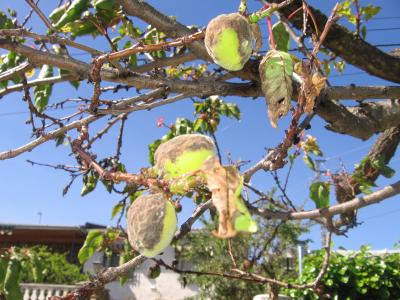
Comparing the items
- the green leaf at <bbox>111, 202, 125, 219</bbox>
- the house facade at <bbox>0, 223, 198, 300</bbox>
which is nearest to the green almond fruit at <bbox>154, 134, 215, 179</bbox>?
the green leaf at <bbox>111, 202, 125, 219</bbox>

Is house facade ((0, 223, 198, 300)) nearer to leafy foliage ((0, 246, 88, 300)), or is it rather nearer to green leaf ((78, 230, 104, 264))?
leafy foliage ((0, 246, 88, 300))

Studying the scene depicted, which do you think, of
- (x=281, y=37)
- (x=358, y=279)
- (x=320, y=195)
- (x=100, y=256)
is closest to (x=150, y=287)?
(x=100, y=256)

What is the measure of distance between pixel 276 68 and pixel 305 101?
0.28ft

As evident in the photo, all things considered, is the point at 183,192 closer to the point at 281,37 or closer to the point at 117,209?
the point at 281,37

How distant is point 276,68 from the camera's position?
786 mm

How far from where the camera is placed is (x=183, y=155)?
0.59 m

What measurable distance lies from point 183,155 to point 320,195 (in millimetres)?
1870

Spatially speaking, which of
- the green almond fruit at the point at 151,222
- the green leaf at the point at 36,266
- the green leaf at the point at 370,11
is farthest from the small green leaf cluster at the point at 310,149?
the green almond fruit at the point at 151,222

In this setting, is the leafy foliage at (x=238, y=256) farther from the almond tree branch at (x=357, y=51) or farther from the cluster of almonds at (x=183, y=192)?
the cluster of almonds at (x=183, y=192)

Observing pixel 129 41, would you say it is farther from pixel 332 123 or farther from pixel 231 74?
pixel 332 123

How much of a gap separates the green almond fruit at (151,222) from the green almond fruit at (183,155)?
0.05m

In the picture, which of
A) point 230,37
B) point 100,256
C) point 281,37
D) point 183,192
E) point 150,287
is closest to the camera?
point 183,192

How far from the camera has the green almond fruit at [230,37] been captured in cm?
78

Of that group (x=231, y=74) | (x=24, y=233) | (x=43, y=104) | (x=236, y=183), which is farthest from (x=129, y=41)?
(x=24, y=233)
